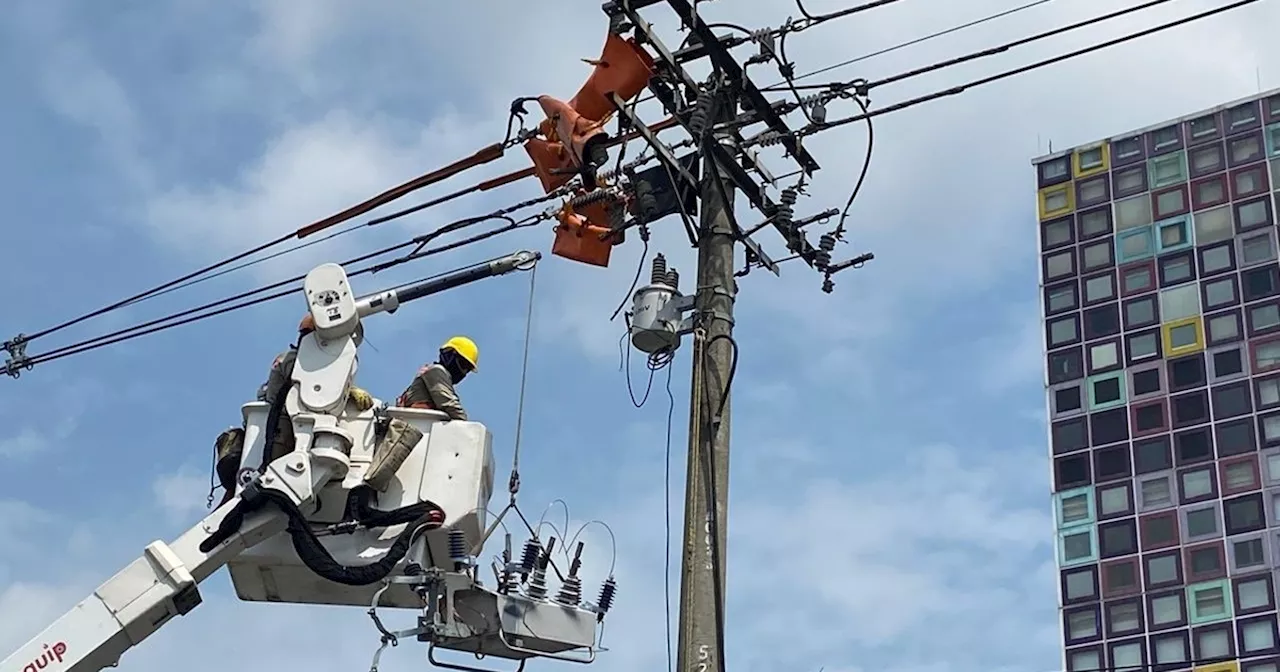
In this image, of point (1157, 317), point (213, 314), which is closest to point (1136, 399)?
point (1157, 317)

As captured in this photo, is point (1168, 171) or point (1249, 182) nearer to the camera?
point (1249, 182)

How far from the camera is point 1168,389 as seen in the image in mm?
72688

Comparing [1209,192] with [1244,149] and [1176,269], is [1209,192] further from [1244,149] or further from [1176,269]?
[1176,269]

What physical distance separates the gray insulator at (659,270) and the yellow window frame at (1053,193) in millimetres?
71820

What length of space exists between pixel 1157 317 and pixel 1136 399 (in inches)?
161

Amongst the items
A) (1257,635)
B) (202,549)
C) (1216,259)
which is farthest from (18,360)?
(1216,259)

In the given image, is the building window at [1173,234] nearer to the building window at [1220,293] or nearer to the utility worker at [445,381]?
the building window at [1220,293]

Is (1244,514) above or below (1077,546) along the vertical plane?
below

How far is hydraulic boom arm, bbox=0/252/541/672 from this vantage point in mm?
10680

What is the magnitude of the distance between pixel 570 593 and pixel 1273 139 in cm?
7058

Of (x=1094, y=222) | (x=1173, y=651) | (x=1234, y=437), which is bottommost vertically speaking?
(x=1173, y=651)

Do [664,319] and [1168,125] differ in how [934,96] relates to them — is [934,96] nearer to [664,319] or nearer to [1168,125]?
[664,319]

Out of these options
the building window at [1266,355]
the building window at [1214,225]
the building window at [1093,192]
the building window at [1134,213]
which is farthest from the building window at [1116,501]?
the building window at [1093,192]

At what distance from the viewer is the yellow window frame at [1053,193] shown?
265ft
